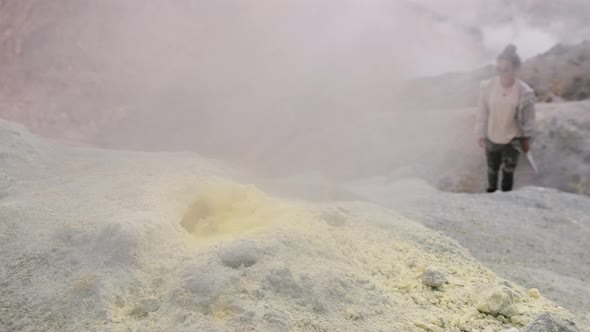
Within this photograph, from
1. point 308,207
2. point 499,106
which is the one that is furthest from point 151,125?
point 308,207

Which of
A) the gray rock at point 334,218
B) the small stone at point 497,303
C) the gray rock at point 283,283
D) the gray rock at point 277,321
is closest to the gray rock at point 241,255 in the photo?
the gray rock at point 283,283

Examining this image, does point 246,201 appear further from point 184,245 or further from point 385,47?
point 385,47

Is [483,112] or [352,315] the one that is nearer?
[352,315]

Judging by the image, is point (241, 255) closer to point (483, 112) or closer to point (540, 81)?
point (483, 112)

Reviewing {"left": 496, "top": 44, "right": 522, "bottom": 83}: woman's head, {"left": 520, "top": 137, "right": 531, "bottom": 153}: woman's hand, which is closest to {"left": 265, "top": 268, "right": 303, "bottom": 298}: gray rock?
{"left": 496, "top": 44, "right": 522, "bottom": 83}: woman's head

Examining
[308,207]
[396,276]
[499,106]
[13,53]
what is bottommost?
[396,276]

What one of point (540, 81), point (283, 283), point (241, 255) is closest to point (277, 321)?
point (283, 283)

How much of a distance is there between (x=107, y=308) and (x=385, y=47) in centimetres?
912

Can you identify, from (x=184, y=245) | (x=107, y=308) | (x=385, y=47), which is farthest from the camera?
(x=385, y=47)

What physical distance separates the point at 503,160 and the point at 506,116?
37 centimetres

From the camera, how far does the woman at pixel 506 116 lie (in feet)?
10.4

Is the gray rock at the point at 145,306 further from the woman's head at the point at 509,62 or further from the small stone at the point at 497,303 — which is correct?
the woman's head at the point at 509,62

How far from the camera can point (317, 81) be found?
24.0 ft

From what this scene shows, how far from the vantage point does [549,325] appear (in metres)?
1.28
